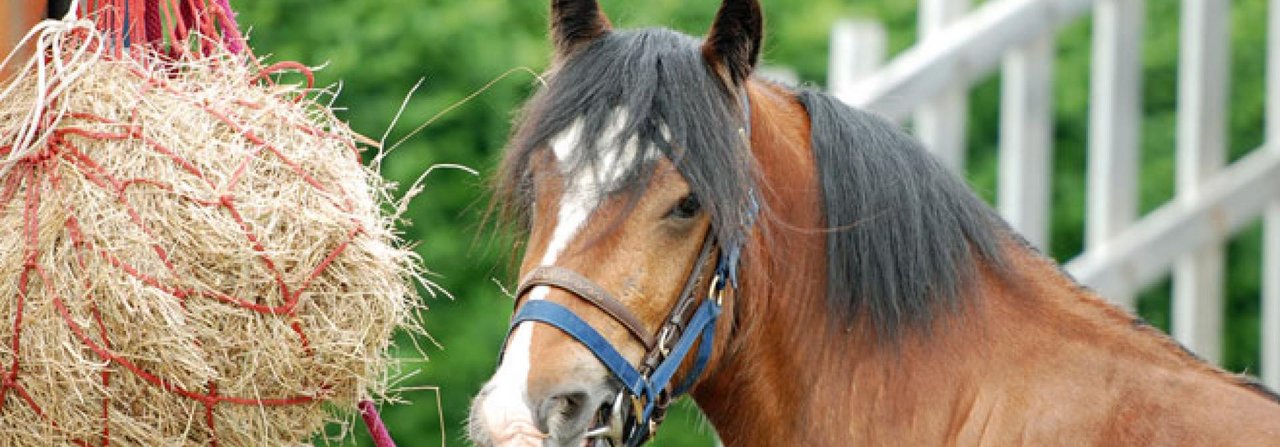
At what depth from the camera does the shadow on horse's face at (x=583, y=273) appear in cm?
250

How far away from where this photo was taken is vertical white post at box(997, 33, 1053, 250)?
541 centimetres

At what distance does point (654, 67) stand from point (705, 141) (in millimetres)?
160

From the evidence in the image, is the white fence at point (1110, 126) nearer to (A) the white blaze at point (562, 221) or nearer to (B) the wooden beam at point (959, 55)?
(B) the wooden beam at point (959, 55)

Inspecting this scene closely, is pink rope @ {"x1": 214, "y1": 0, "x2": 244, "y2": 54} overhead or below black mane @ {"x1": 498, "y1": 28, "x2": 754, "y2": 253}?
overhead

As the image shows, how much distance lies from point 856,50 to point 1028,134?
0.65 m

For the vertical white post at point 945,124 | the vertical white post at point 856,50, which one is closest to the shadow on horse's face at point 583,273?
the vertical white post at point 945,124

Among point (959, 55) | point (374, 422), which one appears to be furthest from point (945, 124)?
point (374, 422)

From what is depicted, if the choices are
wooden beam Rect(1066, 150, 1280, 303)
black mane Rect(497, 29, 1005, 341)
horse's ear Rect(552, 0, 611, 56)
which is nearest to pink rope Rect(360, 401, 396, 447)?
black mane Rect(497, 29, 1005, 341)

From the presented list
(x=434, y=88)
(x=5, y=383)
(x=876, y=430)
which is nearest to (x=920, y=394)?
(x=876, y=430)

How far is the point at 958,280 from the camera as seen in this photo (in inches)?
116

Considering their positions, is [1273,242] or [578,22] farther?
[1273,242]

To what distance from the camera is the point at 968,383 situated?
2902 mm

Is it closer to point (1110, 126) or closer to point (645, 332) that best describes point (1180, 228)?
point (1110, 126)

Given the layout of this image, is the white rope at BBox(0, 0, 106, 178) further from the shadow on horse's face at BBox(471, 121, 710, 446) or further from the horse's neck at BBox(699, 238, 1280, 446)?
the horse's neck at BBox(699, 238, 1280, 446)
